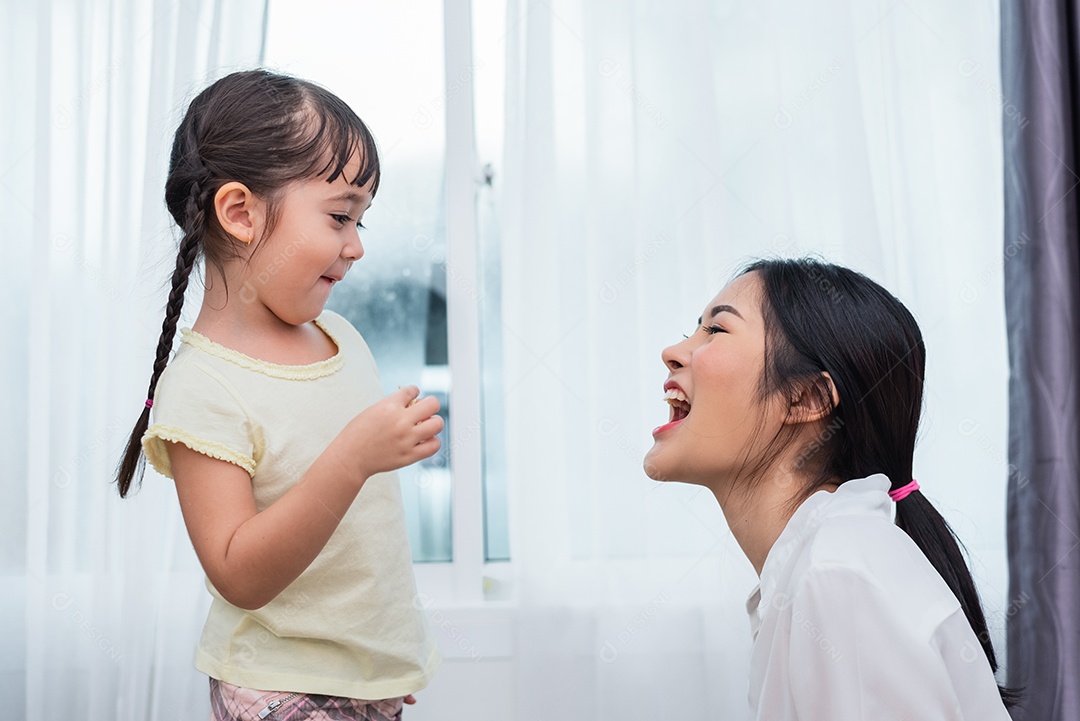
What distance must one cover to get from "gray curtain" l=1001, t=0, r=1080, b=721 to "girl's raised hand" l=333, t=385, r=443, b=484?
1.38m

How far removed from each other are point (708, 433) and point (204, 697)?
4.03 feet

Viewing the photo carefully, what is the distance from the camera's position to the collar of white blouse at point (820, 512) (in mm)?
959

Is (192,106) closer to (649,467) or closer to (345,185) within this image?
(345,185)

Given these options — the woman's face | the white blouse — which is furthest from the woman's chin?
the white blouse

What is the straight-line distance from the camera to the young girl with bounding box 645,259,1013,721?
3.07 feet

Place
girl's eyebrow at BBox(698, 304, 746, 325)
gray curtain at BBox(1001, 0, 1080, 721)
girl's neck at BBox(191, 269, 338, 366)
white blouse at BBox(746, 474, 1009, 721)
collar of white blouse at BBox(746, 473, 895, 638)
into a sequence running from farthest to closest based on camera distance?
1. gray curtain at BBox(1001, 0, 1080, 721)
2. girl's eyebrow at BBox(698, 304, 746, 325)
3. girl's neck at BBox(191, 269, 338, 366)
4. collar of white blouse at BBox(746, 473, 895, 638)
5. white blouse at BBox(746, 474, 1009, 721)

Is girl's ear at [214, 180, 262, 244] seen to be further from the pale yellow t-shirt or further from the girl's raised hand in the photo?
the girl's raised hand

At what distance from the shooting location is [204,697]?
1.81 m

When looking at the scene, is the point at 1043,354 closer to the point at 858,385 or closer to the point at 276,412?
the point at 858,385

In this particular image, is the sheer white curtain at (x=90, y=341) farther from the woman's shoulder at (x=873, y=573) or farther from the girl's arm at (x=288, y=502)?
the woman's shoulder at (x=873, y=573)

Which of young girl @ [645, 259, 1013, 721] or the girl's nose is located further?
the girl's nose

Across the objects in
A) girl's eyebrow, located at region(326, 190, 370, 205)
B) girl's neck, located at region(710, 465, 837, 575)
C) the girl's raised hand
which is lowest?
girl's neck, located at region(710, 465, 837, 575)

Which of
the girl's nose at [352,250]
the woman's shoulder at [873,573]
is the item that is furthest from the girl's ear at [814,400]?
the girl's nose at [352,250]

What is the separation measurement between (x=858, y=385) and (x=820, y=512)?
0.20 m
